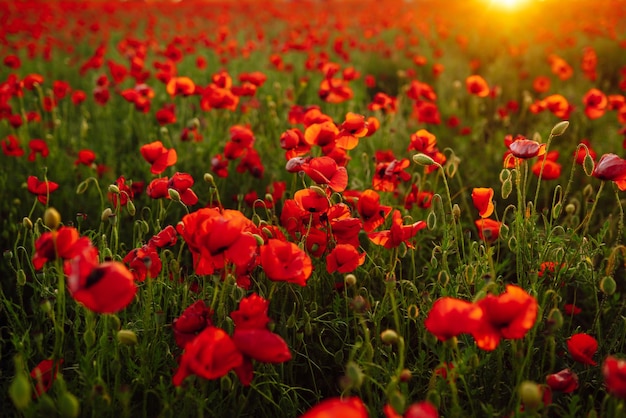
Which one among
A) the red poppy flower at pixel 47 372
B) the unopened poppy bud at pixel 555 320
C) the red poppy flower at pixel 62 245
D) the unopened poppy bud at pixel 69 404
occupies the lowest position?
the red poppy flower at pixel 47 372

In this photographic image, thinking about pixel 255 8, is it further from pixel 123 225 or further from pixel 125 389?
pixel 125 389

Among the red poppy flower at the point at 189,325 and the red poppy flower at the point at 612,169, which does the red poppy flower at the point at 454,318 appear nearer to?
the red poppy flower at the point at 189,325

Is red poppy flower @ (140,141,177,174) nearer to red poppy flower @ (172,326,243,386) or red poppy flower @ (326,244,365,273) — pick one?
red poppy flower @ (326,244,365,273)

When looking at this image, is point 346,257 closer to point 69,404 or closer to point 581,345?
point 581,345

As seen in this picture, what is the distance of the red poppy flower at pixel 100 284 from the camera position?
3.34ft

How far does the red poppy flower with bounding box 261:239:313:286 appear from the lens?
1287mm

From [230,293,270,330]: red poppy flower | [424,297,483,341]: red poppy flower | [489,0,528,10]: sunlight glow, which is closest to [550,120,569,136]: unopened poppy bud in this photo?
[424,297,483,341]: red poppy flower

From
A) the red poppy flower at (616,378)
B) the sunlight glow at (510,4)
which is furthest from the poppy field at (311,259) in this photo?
the sunlight glow at (510,4)

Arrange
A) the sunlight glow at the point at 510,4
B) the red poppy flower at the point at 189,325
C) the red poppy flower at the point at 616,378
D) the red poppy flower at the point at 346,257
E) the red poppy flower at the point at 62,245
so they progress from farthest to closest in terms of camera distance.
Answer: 1. the sunlight glow at the point at 510,4
2. the red poppy flower at the point at 346,257
3. the red poppy flower at the point at 189,325
4. the red poppy flower at the point at 62,245
5. the red poppy flower at the point at 616,378

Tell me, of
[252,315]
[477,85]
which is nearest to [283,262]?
[252,315]

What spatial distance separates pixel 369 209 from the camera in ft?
5.66

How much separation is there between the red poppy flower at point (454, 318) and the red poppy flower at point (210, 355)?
0.40 m

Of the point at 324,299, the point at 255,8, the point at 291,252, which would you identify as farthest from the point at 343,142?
the point at 255,8

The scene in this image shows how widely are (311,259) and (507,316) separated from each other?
35.7 inches
